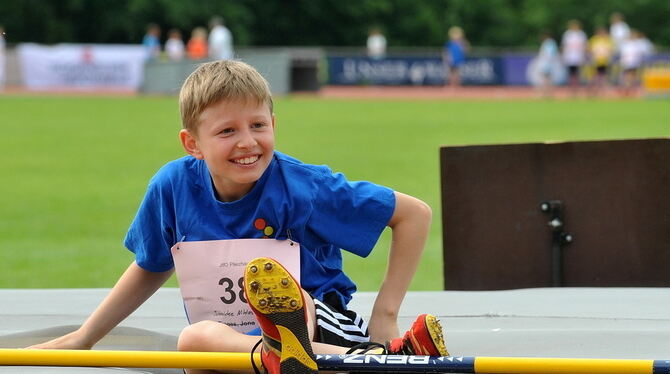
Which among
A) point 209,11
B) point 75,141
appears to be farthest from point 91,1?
point 75,141

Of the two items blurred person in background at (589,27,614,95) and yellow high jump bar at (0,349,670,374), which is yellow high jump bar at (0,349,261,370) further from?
blurred person in background at (589,27,614,95)

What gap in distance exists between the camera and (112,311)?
3.55 meters

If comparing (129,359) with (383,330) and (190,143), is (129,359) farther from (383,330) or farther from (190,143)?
(383,330)

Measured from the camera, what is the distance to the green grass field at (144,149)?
7625mm

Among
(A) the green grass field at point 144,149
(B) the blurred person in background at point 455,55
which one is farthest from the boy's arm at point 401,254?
(B) the blurred person in background at point 455,55

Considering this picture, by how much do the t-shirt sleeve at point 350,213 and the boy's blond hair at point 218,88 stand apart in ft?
1.04

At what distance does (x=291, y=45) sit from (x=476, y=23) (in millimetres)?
7670

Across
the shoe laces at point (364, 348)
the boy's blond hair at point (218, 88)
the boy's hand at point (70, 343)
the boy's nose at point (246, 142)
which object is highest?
the boy's blond hair at point (218, 88)

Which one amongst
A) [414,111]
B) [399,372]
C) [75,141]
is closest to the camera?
[399,372]

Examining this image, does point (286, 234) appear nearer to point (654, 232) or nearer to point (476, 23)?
point (654, 232)

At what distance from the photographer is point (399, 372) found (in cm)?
300

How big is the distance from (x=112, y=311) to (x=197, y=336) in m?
0.48

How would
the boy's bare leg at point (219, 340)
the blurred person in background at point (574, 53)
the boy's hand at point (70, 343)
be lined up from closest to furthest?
the boy's bare leg at point (219, 340), the boy's hand at point (70, 343), the blurred person in background at point (574, 53)

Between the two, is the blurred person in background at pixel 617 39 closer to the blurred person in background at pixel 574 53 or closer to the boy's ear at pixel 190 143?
the blurred person in background at pixel 574 53
